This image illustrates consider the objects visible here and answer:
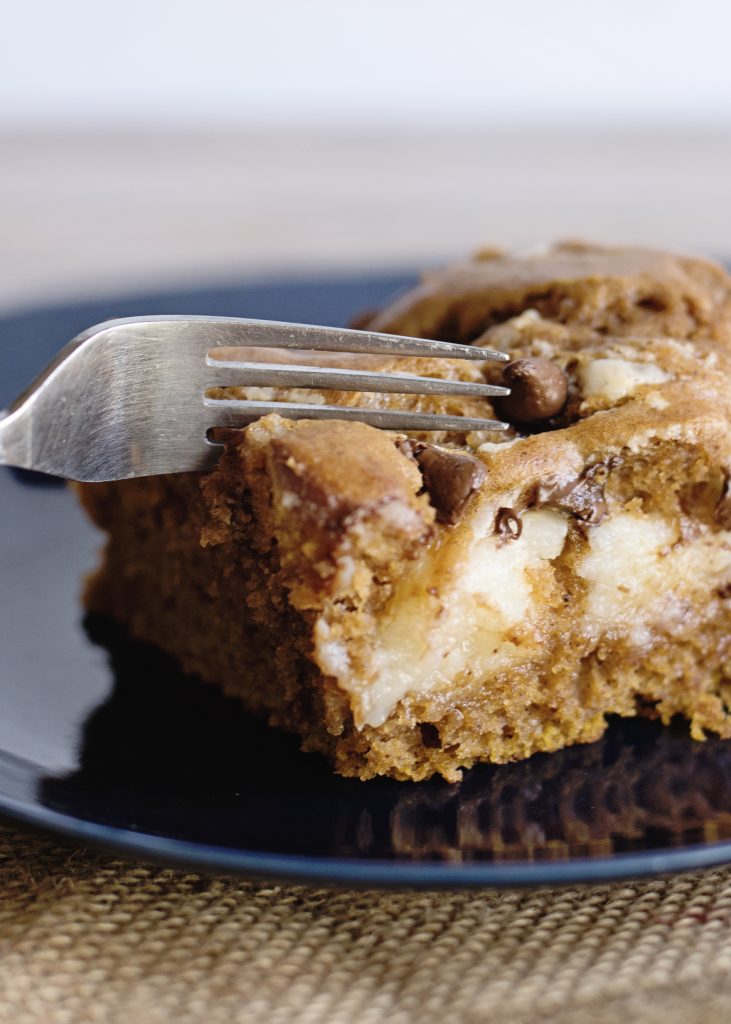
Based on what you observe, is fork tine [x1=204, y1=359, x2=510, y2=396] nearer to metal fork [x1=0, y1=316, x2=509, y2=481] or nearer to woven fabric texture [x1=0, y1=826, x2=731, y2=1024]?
metal fork [x1=0, y1=316, x2=509, y2=481]

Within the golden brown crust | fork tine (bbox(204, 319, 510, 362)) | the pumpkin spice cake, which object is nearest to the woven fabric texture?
the pumpkin spice cake

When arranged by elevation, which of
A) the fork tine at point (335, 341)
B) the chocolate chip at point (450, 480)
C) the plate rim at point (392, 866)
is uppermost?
the fork tine at point (335, 341)

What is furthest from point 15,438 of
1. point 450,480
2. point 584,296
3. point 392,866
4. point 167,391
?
point 584,296

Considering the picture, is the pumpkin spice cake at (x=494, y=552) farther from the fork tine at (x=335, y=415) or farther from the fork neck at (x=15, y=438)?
the fork neck at (x=15, y=438)

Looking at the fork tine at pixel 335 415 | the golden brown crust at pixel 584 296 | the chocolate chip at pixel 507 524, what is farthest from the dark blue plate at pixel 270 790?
the golden brown crust at pixel 584 296

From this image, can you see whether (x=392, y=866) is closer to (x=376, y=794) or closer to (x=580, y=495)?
(x=376, y=794)

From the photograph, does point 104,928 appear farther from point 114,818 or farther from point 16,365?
point 16,365

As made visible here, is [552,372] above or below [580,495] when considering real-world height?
above
